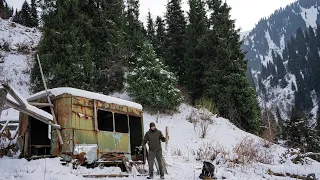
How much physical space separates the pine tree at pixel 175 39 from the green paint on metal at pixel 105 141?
21098 millimetres

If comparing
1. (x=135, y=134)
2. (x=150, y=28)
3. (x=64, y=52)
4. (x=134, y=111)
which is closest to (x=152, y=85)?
(x=64, y=52)

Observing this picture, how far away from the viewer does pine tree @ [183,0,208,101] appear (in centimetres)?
2942

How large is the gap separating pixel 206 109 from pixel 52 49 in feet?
37.7

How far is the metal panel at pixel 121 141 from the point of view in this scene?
11516mm

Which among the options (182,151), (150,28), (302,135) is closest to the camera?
(182,151)

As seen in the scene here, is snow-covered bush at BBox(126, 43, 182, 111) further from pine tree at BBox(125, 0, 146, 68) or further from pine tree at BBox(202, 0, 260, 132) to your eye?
pine tree at BBox(202, 0, 260, 132)

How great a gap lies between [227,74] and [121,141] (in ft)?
53.2

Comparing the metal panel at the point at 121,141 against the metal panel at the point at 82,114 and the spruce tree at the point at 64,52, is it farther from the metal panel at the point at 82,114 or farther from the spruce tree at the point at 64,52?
the spruce tree at the point at 64,52

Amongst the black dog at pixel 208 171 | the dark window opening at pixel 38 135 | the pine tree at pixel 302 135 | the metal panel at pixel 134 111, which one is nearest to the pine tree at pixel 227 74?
the pine tree at pixel 302 135

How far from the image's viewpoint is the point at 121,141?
38.5 feet

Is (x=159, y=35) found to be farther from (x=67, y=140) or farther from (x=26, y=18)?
(x=67, y=140)

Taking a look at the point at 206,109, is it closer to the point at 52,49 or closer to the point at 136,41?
the point at 136,41

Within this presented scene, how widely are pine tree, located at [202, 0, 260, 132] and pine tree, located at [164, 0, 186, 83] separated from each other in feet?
15.7

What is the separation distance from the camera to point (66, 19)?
2150cm
